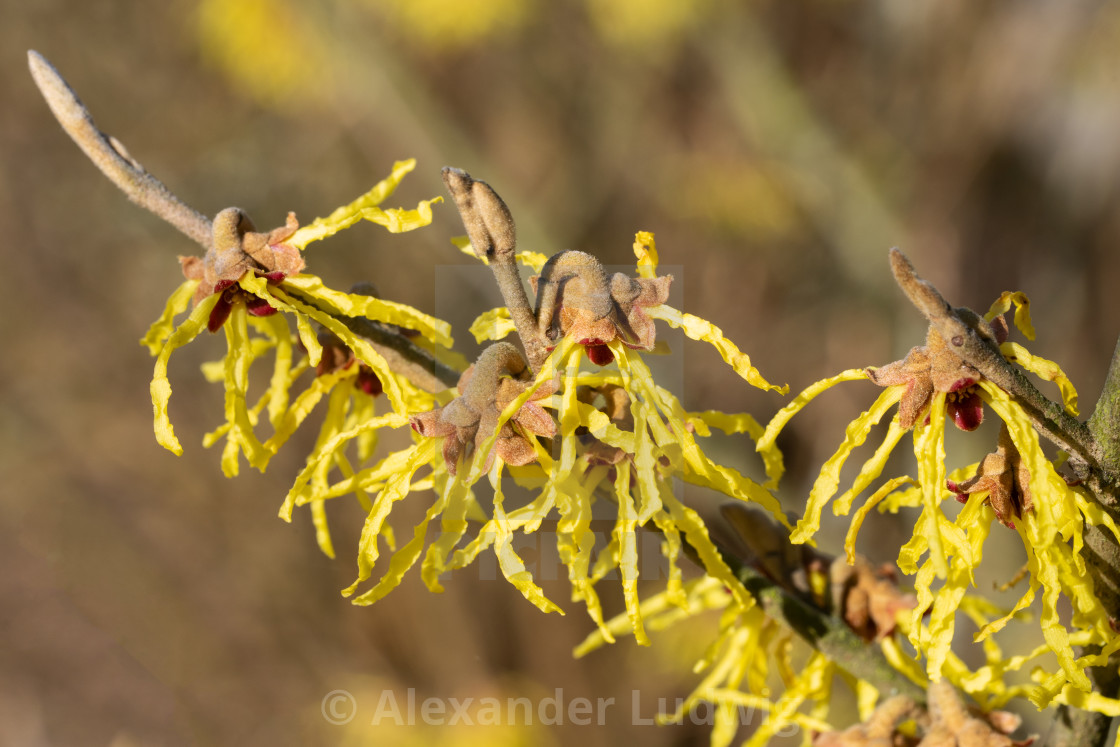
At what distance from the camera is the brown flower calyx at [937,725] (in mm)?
910

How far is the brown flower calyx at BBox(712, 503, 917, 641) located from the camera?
3.44 feet

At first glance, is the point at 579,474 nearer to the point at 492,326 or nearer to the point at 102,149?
the point at 492,326

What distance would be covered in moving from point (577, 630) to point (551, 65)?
124 inches

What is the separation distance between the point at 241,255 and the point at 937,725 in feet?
2.91

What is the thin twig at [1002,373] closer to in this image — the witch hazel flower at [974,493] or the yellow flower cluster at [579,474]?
the witch hazel flower at [974,493]

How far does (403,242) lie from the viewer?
4.88 m

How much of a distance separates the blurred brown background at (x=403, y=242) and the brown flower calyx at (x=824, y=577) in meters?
2.60

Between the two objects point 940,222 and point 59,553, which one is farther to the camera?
point 59,553

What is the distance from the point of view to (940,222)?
4.60 m

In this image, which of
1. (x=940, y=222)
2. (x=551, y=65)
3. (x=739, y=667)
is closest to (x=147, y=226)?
(x=551, y=65)

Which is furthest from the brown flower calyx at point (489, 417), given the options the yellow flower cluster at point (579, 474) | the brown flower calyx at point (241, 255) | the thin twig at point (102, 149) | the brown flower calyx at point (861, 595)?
the brown flower calyx at point (861, 595)

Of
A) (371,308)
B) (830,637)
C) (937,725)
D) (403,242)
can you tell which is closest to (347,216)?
(371,308)

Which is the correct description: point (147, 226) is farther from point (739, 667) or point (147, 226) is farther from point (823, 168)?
point (739, 667)

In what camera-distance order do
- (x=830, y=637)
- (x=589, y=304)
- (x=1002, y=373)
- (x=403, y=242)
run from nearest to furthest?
(x=1002, y=373)
(x=589, y=304)
(x=830, y=637)
(x=403, y=242)
